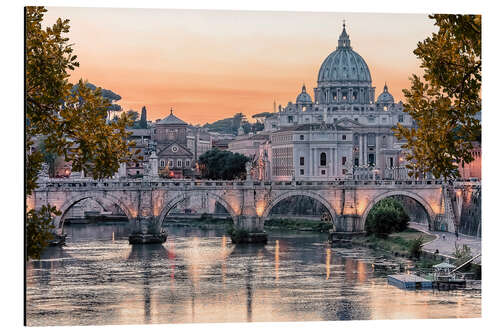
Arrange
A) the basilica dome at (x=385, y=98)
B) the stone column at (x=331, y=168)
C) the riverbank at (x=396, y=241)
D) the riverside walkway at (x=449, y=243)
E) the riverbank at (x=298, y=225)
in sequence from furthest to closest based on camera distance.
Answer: the basilica dome at (x=385, y=98) < the stone column at (x=331, y=168) < the riverbank at (x=298, y=225) < the riverbank at (x=396, y=241) < the riverside walkway at (x=449, y=243)

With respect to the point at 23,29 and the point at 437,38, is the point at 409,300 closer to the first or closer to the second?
the point at 437,38

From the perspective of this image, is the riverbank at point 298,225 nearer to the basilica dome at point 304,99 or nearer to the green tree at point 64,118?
the green tree at point 64,118

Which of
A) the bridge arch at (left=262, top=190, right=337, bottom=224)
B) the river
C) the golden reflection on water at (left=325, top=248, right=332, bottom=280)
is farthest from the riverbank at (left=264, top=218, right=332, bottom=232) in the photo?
the golden reflection on water at (left=325, top=248, right=332, bottom=280)

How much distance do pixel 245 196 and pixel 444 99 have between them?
20822 millimetres

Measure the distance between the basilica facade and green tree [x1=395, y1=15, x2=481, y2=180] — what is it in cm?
2576

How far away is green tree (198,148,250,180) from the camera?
4353 cm

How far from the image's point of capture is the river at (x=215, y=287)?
15906mm

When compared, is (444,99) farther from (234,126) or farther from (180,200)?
(234,126)

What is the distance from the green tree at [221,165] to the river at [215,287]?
13832mm

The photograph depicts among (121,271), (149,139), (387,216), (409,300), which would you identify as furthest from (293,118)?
(409,300)

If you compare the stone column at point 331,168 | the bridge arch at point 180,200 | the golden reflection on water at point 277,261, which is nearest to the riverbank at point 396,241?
the golden reflection on water at point 277,261

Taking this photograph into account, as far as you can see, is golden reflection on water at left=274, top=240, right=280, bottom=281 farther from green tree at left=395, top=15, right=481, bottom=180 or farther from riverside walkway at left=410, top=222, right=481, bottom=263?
green tree at left=395, top=15, right=481, bottom=180
